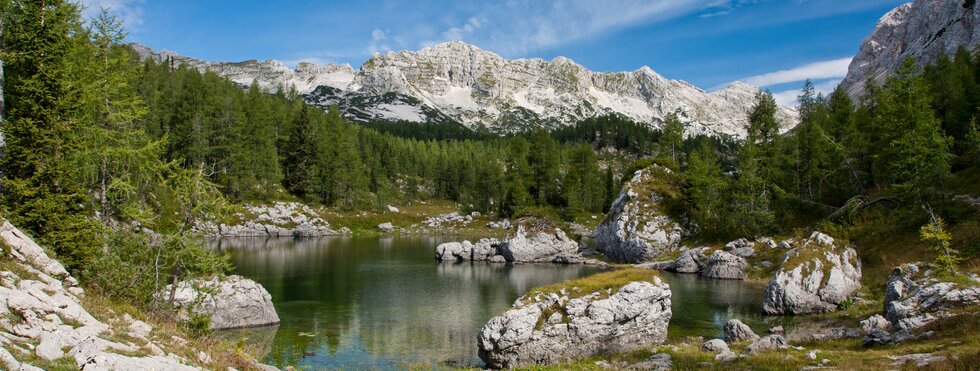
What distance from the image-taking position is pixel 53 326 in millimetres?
13984

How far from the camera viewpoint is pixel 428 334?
36625 millimetres

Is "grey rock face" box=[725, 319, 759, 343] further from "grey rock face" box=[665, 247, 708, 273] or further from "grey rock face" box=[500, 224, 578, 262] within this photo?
"grey rock face" box=[500, 224, 578, 262]

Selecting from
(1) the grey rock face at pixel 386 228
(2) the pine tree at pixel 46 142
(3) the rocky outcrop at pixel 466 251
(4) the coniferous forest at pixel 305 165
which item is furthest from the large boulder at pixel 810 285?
(1) the grey rock face at pixel 386 228

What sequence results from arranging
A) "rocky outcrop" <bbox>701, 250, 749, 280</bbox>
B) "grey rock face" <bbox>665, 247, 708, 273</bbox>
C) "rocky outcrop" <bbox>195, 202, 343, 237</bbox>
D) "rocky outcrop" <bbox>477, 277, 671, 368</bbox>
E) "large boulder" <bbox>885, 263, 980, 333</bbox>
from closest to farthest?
"large boulder" <bbox>885, 263, 980, 333</bbox> < "rocky outcrop" <bbox>477, 277, 671, 368</bbox> < "rocky outcrop" <bbox>701, 250, 749, 280</bbox> < "grey rock face" <bbox>665, 247, 708, 273</bbox> < "rocky outcrop" <bbox>195, 202, 343, 237</bbox>

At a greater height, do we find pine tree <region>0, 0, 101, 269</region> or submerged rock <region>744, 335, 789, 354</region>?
pine tree <region>0, 0, 101, 269</region>

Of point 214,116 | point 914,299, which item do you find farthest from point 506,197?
point 914,299

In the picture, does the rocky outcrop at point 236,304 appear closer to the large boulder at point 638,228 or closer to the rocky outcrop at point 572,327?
the rocky outcrop at point 572,327

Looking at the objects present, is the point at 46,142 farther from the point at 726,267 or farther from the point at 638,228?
the point at 638,228

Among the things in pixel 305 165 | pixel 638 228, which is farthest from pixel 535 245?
pixel 305 165

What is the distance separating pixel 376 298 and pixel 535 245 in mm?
34723

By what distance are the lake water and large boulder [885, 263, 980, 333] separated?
10.1m

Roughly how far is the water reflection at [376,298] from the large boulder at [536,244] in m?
2.97

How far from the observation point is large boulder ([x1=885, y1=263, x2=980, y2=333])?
25.6m

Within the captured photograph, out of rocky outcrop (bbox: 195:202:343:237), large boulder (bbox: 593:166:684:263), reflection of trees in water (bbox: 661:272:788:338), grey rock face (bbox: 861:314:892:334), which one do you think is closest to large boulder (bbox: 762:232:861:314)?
reflection of trees in water (bbox: 661:272:788:338)
